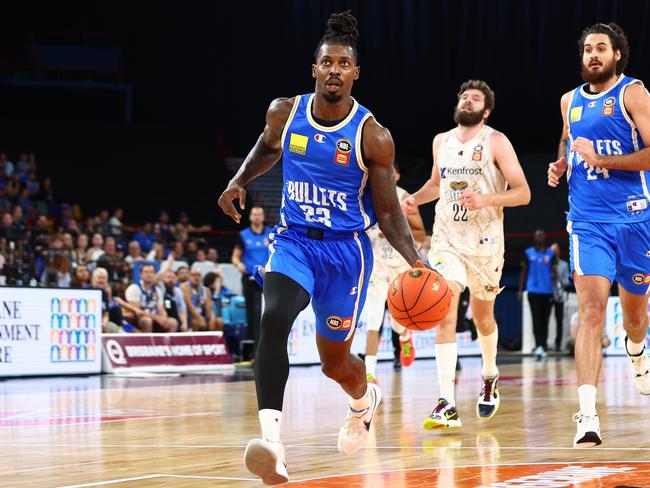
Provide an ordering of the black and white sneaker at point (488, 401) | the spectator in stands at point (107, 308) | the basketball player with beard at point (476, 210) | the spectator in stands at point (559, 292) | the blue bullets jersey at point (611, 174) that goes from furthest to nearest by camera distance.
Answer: the spectator in stands at point (559, 292)
the spectator in stands at point (107, 308)
the basketball player with beard at point (476, 210)
the black and white sneaker at point (488, 401)
the blue bullets jersey at point (611, 174)

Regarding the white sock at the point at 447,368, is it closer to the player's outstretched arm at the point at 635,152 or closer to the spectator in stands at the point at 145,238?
the player's outstretched arm at the point at 635,152

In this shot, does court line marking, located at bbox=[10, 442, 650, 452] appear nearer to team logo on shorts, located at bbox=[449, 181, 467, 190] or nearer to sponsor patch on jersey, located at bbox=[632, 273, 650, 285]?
sponsor patch on jersey, located at bbox=[632, 273, 650, 285]

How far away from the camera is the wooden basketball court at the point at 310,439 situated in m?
5.04

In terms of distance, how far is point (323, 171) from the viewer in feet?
17.5

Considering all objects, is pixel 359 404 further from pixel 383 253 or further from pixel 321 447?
pixel 383 253

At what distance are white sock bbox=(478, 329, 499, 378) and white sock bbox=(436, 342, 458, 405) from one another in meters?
0.40

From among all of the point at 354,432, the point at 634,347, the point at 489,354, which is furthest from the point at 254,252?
the point at 354,432

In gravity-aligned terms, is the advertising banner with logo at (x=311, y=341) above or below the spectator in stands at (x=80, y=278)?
below

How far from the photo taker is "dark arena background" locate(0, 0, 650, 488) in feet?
19.7

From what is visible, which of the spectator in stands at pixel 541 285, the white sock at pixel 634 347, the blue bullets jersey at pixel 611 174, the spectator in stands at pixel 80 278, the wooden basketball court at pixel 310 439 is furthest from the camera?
the spectator in stands at pixel 541 285

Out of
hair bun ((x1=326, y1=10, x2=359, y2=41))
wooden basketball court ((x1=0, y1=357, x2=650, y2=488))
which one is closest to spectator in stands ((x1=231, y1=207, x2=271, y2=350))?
wooden basketball court ((x1=0, y1=357, x2=650, y2=488))

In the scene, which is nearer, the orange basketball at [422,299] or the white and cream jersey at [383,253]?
the orange basketball at [422,299]

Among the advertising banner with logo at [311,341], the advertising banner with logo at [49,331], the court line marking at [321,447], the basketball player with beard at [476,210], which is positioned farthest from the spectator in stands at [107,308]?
the court line marking at [321,447]

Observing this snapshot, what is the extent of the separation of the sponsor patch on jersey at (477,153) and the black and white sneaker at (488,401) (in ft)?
5.61
